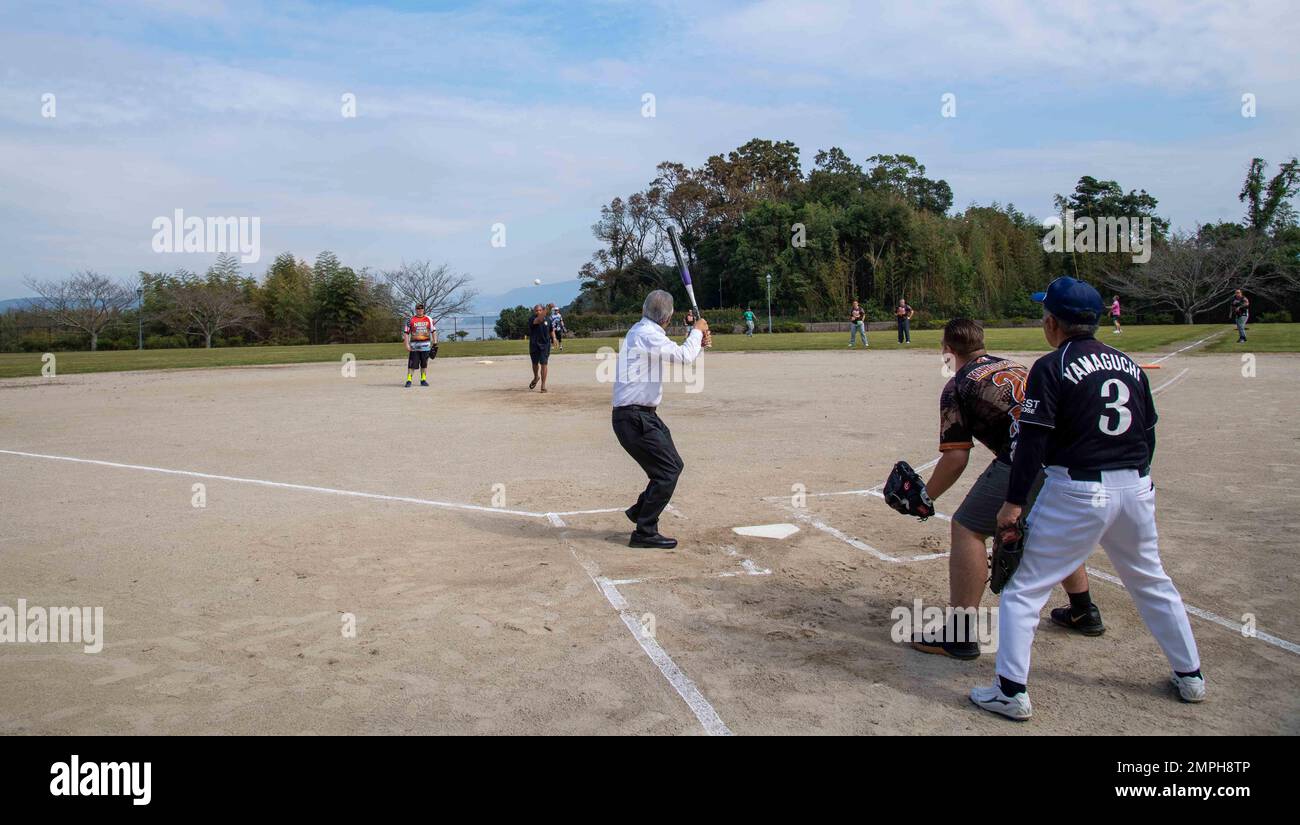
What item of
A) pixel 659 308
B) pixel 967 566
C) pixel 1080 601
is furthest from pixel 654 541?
pixel 1080 601

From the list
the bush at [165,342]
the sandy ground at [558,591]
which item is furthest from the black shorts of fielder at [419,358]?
the bush at [165,342]

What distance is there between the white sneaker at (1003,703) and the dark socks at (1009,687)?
1cm

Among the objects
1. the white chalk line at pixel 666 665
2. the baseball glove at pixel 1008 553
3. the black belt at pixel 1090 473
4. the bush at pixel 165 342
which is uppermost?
the bush at pixel 165 342

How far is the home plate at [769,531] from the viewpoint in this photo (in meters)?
7.56

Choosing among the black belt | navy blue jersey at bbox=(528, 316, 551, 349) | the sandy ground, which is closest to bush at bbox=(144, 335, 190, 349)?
navy blue jersey at bbox=(528, 316, 551, 349)

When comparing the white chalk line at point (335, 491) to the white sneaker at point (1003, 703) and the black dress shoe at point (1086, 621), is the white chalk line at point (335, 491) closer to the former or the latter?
the black dress shoe at point (1086, 621)

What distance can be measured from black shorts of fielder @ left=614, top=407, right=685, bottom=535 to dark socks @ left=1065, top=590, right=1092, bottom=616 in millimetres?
3058

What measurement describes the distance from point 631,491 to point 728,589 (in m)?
3.44

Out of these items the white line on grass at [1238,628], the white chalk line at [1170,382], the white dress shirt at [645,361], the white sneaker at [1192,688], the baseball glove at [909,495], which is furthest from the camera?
the white chalk line at [1170,382]

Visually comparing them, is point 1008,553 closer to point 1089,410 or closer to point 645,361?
point 1089,410
